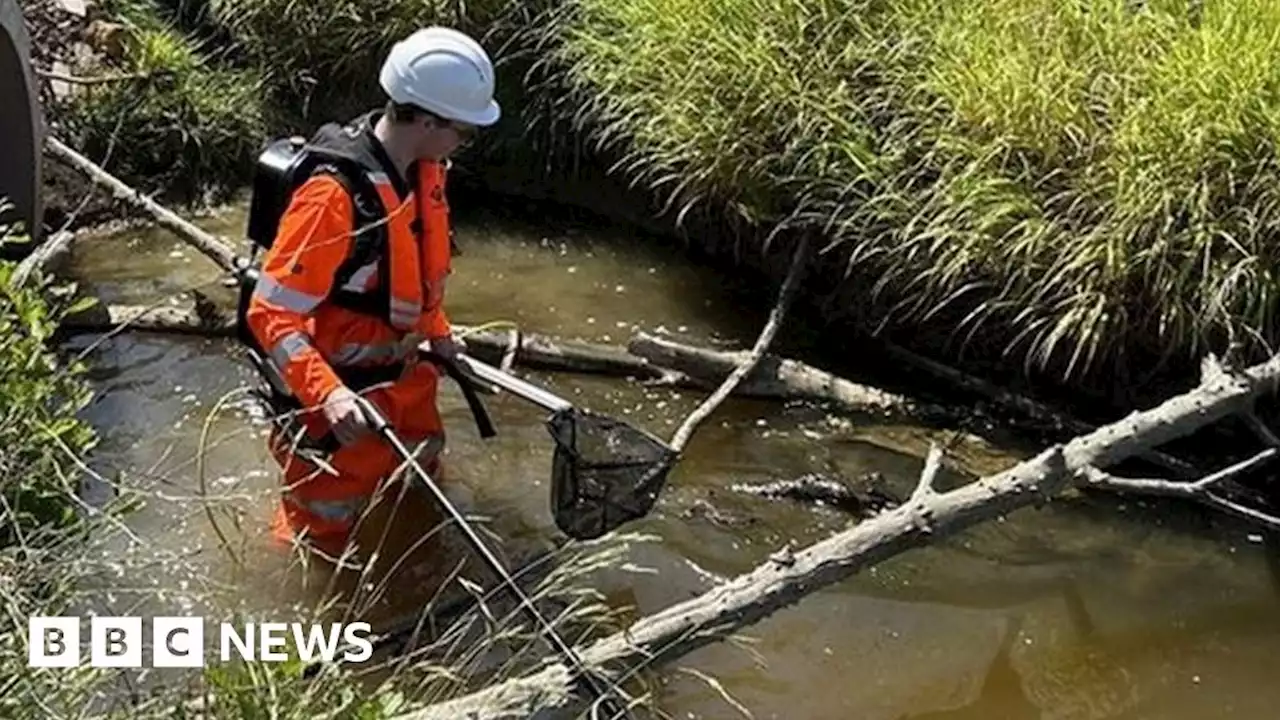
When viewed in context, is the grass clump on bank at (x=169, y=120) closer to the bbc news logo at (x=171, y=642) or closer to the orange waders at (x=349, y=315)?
the orange waders at (x=349, y=315)

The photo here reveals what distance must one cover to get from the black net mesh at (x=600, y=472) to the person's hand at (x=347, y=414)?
0.52m

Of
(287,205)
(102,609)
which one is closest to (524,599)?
(102,609)

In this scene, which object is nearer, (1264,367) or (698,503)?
(1264,367)

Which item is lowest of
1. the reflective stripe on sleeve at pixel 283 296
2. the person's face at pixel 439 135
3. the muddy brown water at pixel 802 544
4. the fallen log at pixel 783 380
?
the muddy brown water at pixel 802 544

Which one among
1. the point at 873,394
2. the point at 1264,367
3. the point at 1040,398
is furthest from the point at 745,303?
the point at 1264,367

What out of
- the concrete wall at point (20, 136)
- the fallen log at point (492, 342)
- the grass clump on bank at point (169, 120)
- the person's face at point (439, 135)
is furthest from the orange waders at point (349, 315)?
the grass clump on bank at point (169, 120)

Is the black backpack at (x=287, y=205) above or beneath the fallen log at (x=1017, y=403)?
above

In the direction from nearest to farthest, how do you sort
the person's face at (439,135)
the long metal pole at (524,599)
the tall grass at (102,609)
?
the tall grass at (102,609) → the long metal pole at (524,599) → the person's face at (439,135)

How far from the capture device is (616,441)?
4.63 meters

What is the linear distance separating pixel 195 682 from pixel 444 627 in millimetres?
1123

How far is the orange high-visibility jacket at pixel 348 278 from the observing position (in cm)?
442

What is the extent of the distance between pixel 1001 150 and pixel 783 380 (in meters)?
1.15

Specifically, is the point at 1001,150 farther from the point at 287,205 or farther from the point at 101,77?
the point at 101,77

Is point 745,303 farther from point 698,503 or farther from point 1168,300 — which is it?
point 1168,300
